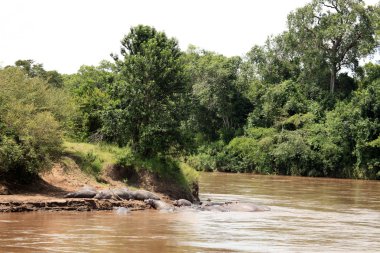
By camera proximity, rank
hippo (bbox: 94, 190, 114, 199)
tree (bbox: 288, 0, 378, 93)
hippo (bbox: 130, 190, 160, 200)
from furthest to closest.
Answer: tree (bbox: 288, 0, 378, 93) < hippo (bbox: 130, 190, 160, 200) < hippo (bbox: 94, 190, 114, 199)

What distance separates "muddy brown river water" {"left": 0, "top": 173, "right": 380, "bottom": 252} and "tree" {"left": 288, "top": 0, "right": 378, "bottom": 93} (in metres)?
40.3

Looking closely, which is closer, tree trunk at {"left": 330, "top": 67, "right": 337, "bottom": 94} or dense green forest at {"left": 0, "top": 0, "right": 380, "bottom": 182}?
dense green forest at {"left": 0, "top": 0, "right": 380, "bottom": 182}

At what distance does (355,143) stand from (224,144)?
2019 centimetres

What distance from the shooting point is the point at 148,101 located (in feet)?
103

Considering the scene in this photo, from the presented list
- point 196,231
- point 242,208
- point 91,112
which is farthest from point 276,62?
point 196,231

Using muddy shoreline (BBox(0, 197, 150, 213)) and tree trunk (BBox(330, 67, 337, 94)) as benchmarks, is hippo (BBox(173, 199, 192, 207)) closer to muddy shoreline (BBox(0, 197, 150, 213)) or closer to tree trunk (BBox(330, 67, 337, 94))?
muddy shoreline (BBox(0, 197, 150, 213))

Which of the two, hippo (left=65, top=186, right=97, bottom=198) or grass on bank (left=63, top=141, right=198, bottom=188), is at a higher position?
grass on bank (left=63, top=141, right=198, bottom=188)

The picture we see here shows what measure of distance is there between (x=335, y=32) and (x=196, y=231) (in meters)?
50.6

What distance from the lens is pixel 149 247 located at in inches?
643

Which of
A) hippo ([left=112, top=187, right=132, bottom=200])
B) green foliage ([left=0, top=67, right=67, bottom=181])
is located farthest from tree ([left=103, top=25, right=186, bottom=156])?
green foliage ([left=0, top=67, right=67, bottom=181])

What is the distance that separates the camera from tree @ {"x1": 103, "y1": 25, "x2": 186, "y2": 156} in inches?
1205

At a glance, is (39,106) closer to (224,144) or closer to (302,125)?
(302,125)

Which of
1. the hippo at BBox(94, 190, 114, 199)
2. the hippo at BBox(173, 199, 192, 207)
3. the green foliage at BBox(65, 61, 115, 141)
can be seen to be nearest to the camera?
the hippo at BBox(94, 190, 114, 199)

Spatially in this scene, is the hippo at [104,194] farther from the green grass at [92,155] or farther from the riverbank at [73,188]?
the green grass at [92,155]
